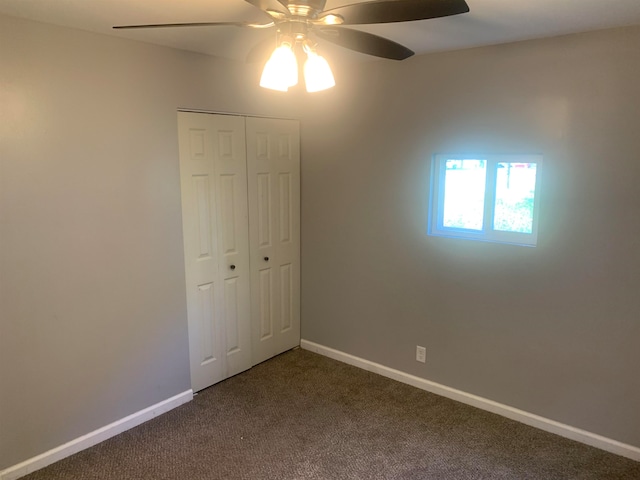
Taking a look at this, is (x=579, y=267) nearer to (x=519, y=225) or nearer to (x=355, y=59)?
(x=519, y=225)

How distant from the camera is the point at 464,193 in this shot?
9.96 ft

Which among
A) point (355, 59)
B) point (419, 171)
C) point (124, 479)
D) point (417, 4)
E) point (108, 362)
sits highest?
point (355, 59)

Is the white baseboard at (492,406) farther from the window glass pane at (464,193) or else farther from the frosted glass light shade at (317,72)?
the frosted glass light shade at (317,72)

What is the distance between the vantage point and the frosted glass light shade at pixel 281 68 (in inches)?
65.8

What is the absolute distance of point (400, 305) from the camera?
3.38 metres

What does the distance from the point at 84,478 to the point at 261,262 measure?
181 centimetres

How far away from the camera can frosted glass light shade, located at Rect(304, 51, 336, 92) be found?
5.83ft

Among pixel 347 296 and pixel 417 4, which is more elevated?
pixel 417 4

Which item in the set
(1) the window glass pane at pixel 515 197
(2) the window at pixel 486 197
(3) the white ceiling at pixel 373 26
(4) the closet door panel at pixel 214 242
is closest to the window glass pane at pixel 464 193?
(2) the window at pixel 486 197

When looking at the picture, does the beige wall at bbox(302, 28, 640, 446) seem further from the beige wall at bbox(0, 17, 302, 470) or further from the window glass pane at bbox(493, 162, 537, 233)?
the beige wall at bbox(0, 17, 302, 470)

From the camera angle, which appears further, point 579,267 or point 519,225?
point 519,225

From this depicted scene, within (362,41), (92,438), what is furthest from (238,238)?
(362,41)

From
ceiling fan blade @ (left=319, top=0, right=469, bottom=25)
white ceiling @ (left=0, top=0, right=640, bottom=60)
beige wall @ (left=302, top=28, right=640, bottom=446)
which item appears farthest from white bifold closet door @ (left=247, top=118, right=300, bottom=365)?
ceiling fan blade @ (left=319, top=0, right=469, bottom=25)

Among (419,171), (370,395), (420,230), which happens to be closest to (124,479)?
(370,395)
